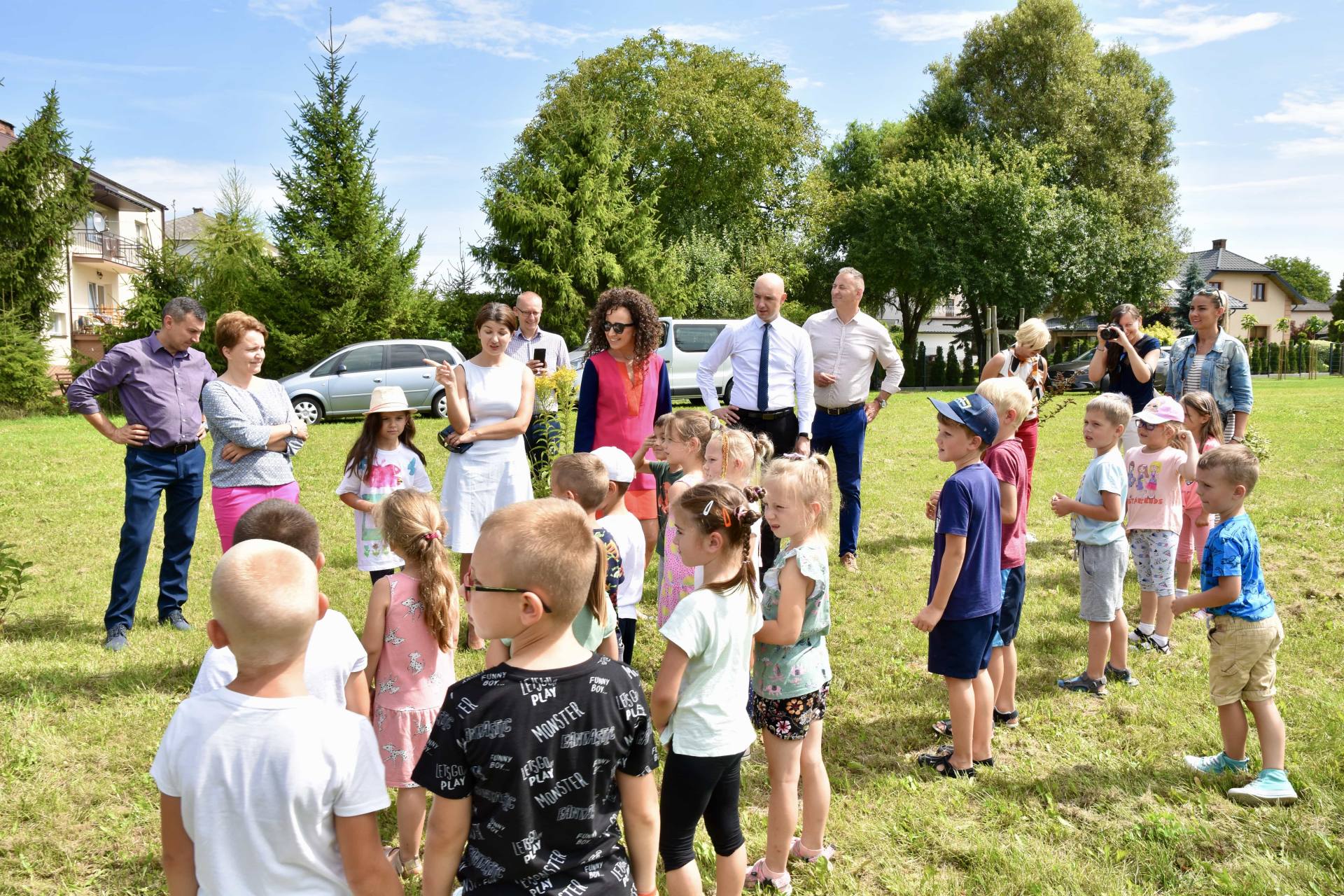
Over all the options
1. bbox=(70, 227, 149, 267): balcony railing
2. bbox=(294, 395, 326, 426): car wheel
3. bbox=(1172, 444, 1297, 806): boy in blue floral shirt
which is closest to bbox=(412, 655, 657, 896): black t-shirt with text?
bbox=(1172, 444, 1297, 806): boy in blue floral shirt

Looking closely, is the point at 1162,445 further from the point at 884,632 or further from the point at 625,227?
the point at 625,227

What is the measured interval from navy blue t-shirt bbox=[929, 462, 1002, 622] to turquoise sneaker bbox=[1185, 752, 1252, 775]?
3.74ft

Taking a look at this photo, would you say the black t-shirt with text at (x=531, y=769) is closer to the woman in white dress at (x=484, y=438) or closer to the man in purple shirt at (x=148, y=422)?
the woman in white dress at (x=484, y=438)

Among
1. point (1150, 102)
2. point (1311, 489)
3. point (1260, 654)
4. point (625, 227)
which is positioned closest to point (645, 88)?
point (625, 227)

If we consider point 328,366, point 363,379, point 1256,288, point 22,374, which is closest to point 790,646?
point 363,379

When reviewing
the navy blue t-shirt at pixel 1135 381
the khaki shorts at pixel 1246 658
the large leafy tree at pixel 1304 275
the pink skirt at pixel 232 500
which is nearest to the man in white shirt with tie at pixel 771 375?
the navy blue t-shirt at pixel 1135 381

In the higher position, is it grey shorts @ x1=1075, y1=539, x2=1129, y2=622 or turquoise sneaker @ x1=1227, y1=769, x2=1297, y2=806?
grey shorts @ x1=1075, y1=539, x2=1129, y2=622

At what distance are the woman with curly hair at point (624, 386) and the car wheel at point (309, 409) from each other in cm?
1320

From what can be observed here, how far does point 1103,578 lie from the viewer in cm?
458

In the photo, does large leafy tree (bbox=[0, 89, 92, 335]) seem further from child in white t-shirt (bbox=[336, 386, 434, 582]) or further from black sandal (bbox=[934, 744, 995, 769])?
black sandal (bbox=[934, 744, 995, 769])

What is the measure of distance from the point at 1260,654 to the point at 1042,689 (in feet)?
4.71

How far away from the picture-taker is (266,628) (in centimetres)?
176

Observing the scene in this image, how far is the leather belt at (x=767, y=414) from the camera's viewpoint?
6.44m

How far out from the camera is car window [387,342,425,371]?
58.4ft
